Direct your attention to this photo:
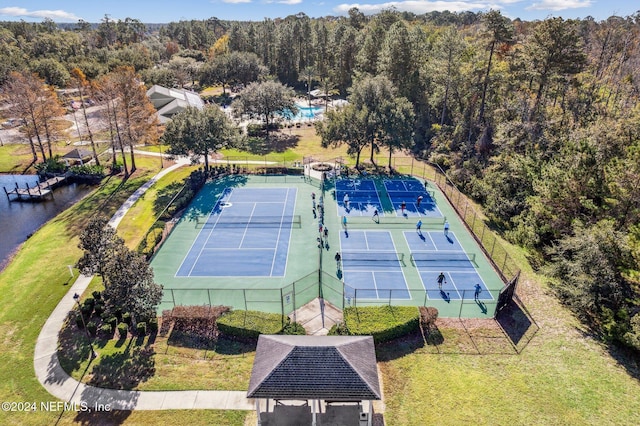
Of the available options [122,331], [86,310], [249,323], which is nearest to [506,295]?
[249,323]

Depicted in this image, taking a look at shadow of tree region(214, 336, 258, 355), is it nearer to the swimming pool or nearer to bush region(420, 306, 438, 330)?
bush region(420, 306, 438, 330)

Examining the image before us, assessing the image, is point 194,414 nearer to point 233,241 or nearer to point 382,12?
point 233,241

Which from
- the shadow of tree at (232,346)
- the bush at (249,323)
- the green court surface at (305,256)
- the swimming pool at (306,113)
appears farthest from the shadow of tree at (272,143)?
the shadow of tree at (232,346)

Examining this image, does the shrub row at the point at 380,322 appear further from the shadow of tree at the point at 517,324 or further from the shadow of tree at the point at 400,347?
the shadow of tree at the point at 517,324


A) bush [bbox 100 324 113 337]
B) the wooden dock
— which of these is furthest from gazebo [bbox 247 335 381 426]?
the wooden dock

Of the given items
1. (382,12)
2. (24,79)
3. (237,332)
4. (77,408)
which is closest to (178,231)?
(237,332)
